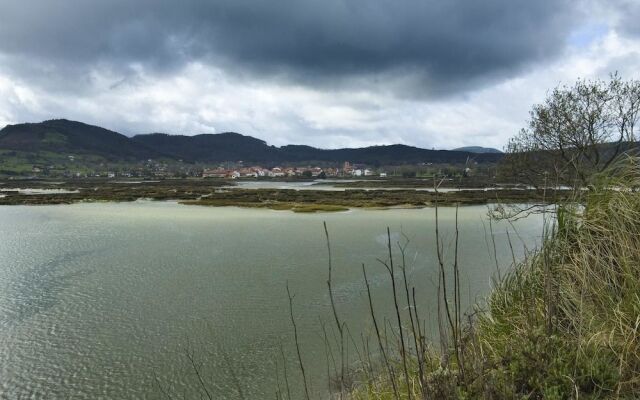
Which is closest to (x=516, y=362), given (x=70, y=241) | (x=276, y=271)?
(x=276, y=271)

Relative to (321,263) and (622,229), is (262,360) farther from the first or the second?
(321,263)

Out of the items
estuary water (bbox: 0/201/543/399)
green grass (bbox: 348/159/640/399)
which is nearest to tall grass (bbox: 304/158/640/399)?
green grass (bbox: 348/159/640/399)

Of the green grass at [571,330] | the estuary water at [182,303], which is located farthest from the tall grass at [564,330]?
the estuary water at [182,303]

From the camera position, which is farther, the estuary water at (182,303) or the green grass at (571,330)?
the estuary water at (182,303)

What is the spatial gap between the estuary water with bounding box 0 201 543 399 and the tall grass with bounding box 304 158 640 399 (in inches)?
32.7

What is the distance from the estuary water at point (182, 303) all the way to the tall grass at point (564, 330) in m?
0.83

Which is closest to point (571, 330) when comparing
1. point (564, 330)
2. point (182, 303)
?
point (564, 330)

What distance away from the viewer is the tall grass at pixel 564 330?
3.16 meters

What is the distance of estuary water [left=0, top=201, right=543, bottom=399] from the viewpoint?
8609mm

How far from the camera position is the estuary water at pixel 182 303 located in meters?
8.61

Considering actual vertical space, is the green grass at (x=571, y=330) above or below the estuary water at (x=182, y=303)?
above

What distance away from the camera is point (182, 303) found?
13102 mm

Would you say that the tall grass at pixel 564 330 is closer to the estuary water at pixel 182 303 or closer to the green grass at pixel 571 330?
the green grass at pixel 571 330

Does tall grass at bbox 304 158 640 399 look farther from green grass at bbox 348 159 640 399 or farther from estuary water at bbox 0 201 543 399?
estuary water at bbox 0 201 543 399
